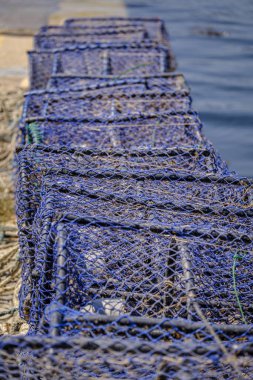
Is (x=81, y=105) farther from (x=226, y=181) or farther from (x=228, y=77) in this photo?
(x=228, y=77)

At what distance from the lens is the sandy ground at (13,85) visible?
3.93 m

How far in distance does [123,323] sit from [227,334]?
15.6 inches

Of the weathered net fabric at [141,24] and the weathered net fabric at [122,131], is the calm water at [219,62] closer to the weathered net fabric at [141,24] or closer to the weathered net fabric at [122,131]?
the weathered net fabric at [141,24]

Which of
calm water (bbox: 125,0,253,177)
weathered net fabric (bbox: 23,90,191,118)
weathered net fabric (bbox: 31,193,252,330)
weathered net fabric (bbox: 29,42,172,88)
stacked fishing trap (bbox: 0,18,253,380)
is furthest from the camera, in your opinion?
calm water (bbox: 125,0,253,177)

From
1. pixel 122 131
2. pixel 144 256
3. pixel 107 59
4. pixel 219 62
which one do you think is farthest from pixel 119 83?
pixel 219 62

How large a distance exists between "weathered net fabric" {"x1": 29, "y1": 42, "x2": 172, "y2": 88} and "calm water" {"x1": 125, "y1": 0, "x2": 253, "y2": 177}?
232 centimetres

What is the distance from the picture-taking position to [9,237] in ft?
15.0

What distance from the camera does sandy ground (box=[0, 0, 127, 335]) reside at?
12.9 ft

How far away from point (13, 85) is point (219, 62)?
497 centimetres

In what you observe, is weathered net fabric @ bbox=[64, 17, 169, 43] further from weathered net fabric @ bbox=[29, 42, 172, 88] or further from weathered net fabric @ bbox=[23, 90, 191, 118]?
weathered net fabric @ bbox=[23, 90, 191, 118]

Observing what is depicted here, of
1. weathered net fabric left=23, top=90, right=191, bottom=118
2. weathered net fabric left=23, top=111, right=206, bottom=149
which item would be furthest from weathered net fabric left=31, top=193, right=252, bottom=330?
weathered net fabric left=23, top=90, right=191, bottom=118

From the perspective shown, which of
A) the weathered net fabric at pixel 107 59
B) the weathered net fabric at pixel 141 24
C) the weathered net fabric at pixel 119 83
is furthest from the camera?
the weathered net fabric at pixel 141 24

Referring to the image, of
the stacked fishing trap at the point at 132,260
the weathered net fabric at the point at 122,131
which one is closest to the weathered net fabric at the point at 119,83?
the weathered net fabric at the point at 122,131

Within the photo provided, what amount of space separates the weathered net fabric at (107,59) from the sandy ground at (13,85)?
82 centimetres
